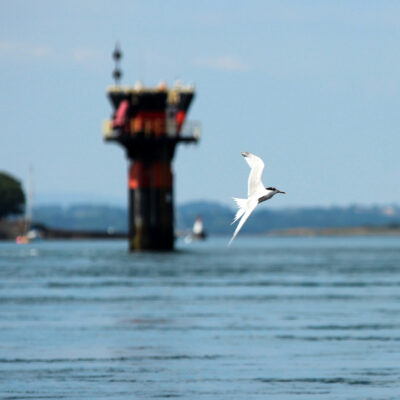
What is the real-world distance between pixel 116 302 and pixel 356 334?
17898 mm

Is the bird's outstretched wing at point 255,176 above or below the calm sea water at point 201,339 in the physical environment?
above

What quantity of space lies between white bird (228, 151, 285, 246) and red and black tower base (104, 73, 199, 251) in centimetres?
9609

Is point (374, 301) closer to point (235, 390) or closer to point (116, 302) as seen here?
point (116, 302)

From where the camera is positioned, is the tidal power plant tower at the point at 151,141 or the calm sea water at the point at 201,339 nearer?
the calm sea water at the point at 201,339

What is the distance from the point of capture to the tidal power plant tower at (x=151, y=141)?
120625 mm


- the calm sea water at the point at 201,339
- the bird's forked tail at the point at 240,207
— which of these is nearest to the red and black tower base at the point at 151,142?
the calm sea water at the point at 201,339

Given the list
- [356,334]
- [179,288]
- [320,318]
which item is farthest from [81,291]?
[356,334]

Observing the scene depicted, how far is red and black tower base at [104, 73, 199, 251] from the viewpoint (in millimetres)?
120625

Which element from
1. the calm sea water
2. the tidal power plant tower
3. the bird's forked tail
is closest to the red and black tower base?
the tidal power plant tower

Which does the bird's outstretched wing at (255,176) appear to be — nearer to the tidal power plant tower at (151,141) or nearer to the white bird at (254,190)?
the white bird at (254,190)

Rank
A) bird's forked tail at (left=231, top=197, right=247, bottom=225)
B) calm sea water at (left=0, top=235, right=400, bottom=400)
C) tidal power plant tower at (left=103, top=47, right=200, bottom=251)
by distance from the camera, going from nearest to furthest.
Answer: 1. bird's forked tail at (left=231, top=197, right=247, bottom=225)
2. calm sea water at (left=0, top=235, right=400, bottom=400)
3. tidal power plant tower at (left=103, top=47, right=200, bottom=251)

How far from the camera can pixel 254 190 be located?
77.3 ft

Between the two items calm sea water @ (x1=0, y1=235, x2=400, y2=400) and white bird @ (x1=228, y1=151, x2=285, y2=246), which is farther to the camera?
calm sea water @ (x1=0, y1=235, x2=400, y2=400)

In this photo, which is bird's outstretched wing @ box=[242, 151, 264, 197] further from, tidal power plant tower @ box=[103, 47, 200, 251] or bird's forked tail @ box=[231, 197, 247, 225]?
tidal power plant tower @ box=[103, 47, 200, 251]
